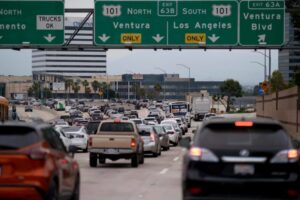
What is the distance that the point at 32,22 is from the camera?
40.9 m

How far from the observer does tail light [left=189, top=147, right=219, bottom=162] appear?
1205cm

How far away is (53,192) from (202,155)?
2.55m

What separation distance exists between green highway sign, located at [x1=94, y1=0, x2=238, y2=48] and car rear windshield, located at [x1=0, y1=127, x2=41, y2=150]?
92.0ft

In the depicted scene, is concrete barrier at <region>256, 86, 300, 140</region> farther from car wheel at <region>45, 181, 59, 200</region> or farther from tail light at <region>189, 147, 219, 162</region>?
tail light at <region>189, 147, 219, 162</region>

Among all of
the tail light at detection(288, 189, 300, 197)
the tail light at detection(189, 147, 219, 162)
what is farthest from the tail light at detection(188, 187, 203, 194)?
the tail light at detection(288, 189, 300, 197)

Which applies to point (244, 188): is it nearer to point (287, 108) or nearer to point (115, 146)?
point (115, 146)

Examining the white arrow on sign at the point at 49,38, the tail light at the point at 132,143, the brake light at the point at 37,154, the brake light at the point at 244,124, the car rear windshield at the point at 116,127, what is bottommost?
the tail light at the point at 132,143

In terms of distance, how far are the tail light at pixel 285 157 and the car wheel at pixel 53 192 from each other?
349 cm

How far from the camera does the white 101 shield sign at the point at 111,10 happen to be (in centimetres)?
4097

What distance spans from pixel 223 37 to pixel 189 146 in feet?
94.2

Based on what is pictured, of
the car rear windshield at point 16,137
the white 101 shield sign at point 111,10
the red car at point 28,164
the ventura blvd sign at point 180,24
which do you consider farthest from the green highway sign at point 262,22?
the car rear windshield at point 16,137

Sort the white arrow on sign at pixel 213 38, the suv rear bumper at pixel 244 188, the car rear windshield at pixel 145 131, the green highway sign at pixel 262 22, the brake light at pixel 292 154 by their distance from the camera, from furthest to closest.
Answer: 1. the white arrow on sign at pixel 213 38
2. the green highway sign at pixel 262 22
3. the car rear windshield at pixel 145 131
4. the brake light at pixel 292 154
5. the suv rear bumper at pixel 244 188

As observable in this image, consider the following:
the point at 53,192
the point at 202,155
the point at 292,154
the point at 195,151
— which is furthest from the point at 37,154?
the point at 292,154

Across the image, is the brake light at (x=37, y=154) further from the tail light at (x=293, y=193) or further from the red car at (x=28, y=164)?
the tail light at (x=293, y=193)
